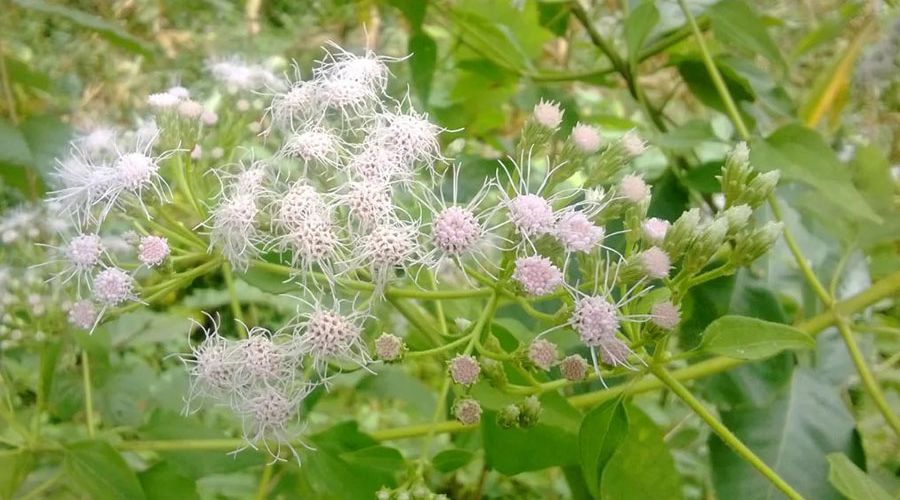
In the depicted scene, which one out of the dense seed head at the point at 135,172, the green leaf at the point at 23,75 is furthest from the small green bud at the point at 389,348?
the green leaf at the point at 23,75

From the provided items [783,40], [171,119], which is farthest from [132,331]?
[783,40]

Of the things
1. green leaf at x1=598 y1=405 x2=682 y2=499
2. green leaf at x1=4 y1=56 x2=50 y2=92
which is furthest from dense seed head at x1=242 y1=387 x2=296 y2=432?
green leaf at x1=4 y1=56 x2=50 y2=92

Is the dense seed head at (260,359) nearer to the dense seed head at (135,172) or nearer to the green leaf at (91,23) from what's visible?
the dense seed head at (135,172)

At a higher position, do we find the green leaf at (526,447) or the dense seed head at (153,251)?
the dense seed head at (153,251)

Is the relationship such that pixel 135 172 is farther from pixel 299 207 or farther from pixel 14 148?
pixel 14 148

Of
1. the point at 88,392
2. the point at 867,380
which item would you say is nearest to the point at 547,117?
the point at 867,380

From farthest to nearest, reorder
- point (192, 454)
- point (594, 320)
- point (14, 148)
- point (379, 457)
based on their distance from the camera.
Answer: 1. point (14, 148)
2. point (192, 454)
3. point (379, 457)
4. point (594, 320)

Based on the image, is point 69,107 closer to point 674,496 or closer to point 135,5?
point 135,5
